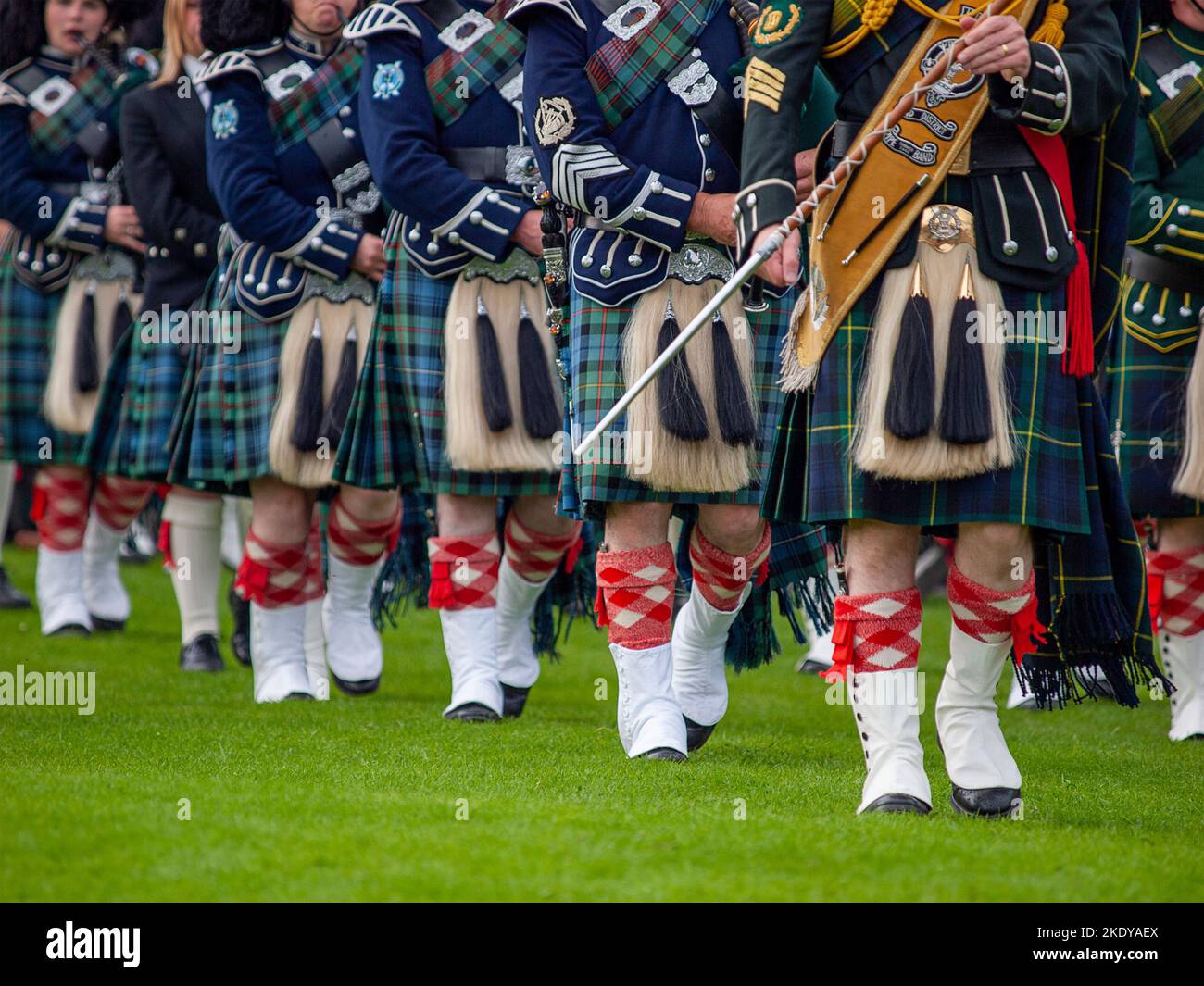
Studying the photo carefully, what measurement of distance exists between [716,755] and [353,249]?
1.93 m

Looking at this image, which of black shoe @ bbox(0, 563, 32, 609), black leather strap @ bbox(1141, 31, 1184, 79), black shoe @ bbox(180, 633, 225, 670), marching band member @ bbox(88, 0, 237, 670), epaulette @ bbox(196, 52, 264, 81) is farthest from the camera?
black shoe @ bbox(0, 563, 32, 609)

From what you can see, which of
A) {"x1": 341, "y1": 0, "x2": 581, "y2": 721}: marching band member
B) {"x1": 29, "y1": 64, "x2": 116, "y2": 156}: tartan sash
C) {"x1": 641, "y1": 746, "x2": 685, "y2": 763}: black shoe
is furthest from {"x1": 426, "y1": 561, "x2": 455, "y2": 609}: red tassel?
{"x1": 29, "y1": 64, "x2": 116, "y2": 156}: tartan sash

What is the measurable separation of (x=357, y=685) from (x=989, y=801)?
2877 millimetres

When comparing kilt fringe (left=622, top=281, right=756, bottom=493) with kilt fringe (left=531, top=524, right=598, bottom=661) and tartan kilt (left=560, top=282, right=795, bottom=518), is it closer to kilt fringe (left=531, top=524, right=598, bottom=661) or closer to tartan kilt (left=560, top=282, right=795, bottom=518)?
tartan kilt (left=560, top=282, right=795, bottom=518)

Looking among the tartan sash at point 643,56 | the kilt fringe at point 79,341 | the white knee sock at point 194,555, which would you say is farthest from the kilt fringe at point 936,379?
the kilt fringe at point 79,341

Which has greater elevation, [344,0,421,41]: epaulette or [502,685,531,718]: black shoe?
[344,0,421,41]: epaulette

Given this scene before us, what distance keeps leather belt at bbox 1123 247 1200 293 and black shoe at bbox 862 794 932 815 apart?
2.22 m

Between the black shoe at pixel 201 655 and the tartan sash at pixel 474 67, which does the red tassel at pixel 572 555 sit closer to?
the tartan sash at pixel 474 67

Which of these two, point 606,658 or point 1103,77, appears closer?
point 1103,77

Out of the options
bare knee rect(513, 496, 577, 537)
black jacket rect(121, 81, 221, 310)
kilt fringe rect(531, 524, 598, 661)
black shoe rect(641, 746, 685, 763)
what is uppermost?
black jacket rect(121, 81, 221, 310)

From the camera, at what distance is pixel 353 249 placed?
5.38m

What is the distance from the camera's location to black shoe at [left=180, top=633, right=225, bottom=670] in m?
6.48
